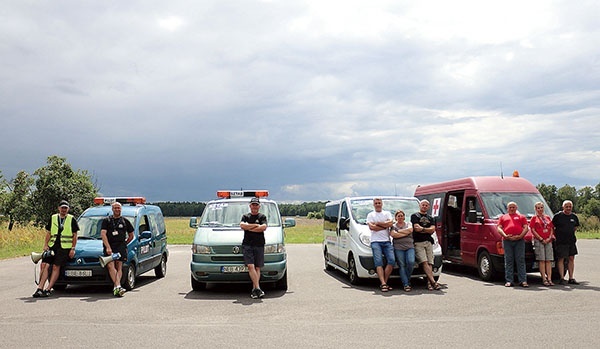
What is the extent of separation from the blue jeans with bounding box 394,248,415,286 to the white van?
0.98ft

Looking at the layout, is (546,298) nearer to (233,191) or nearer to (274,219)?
(274,219)

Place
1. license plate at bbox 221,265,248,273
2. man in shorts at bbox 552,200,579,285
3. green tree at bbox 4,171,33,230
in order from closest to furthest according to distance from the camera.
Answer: license plate at bbox 221,265,248,273
man in shorts at bbox 552,200,579,285
green tree at bbox 4,171,33,230

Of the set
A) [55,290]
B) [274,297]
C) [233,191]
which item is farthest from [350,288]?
[55,290]

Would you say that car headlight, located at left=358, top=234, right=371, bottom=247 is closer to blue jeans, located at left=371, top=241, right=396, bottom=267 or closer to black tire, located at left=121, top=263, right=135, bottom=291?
blue jeans, located at left=371, top=241, right=396, bottom=267

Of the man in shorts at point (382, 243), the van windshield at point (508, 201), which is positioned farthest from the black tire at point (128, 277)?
the van windshield at point (508, 201)

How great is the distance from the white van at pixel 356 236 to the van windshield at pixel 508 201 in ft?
5.83

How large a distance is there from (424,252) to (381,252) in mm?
939

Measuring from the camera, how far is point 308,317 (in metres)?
8.45

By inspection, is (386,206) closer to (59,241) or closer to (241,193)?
(241,193)

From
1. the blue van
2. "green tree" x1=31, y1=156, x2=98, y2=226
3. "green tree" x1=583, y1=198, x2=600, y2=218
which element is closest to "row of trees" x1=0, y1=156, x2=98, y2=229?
"green tree" x1=31, y1=156, x2=98, y2=226

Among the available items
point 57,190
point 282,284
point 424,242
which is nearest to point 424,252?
point 424,242

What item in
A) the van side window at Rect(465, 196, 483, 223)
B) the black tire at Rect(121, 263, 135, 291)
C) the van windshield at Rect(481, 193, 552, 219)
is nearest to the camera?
A: the black tire at Rect(121, 263, 135, 291)

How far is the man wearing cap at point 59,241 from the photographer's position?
36.0 ft

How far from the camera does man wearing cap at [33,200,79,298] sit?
10977 millimetres
